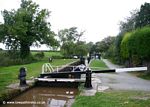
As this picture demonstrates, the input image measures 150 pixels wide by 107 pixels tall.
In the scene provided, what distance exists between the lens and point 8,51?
5019 centimetres

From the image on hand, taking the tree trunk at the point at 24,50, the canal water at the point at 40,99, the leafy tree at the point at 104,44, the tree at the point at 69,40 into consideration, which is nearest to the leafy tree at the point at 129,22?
the tree trunk at the point at 24,50

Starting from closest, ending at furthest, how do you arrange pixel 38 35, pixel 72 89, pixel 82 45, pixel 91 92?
pixel 91 92 → pixel 72 89 → pixel 38 35 → pixel 82 45

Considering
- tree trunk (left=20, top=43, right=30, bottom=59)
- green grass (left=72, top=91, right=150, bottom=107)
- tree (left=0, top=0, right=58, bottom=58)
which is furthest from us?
tree trunk (left=20, top=43, right=30, bottom=59)

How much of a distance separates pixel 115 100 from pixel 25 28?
40151 mm

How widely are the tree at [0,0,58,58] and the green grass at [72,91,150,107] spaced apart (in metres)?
37.6

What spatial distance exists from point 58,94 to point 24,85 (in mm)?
1886

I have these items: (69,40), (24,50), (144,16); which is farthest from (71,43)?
(144,16)

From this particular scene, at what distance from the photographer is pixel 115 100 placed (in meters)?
10.9

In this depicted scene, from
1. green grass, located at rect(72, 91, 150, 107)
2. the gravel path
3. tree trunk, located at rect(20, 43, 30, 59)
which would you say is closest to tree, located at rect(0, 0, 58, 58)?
tree trunk, located at rect(20, 43, 30, 59)

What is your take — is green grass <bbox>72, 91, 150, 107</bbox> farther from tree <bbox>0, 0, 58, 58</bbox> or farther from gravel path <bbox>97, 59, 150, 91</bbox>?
tree <bbox>0, 0, 58, 58</bbox>

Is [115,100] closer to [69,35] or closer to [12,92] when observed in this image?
[12,92]

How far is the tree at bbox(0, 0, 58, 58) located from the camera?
159ft

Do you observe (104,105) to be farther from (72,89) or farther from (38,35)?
(38,35)

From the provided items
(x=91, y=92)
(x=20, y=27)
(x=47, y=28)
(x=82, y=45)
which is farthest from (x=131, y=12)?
(x=91, y=92)
